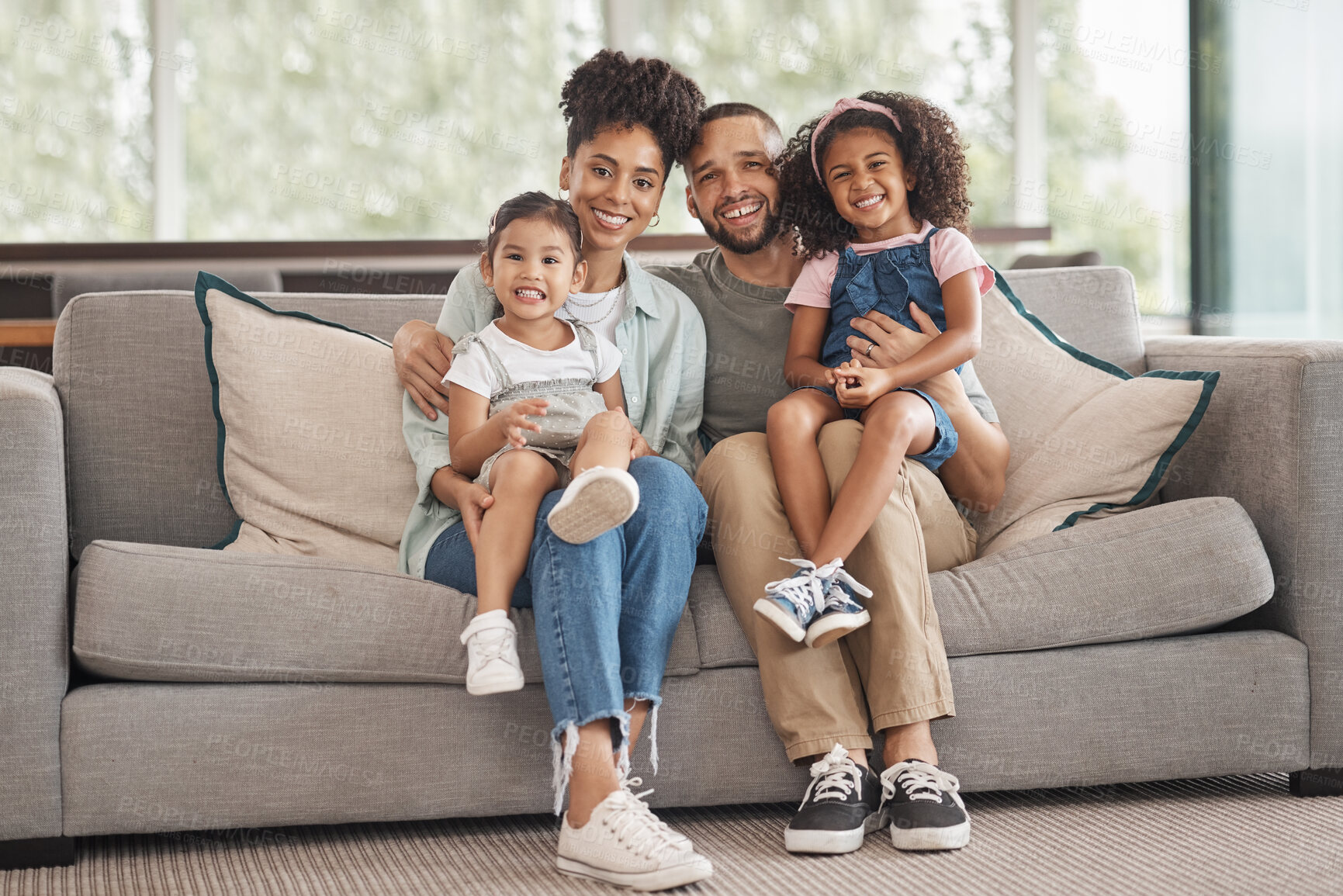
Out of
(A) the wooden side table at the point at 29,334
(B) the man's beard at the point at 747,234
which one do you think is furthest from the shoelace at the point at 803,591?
(A) the wooden side table at the point at 29,334

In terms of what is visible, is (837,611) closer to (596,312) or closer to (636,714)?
(636,714)

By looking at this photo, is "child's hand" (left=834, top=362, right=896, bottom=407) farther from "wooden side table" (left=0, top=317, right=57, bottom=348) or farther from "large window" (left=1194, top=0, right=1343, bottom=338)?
"large window" (left=1194, top=0, right=1343, bottom=338)

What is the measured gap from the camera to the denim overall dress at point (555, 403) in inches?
62.4

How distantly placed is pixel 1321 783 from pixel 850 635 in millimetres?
713

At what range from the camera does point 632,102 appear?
1836 millimetres

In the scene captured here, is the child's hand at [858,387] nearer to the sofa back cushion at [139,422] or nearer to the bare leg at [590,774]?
the bare leg at [590,774]

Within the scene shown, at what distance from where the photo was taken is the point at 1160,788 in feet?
5.49

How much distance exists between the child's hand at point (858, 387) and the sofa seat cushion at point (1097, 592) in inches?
10.7

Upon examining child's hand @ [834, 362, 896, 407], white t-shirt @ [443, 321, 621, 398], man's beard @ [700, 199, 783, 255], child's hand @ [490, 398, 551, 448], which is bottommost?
child's hand @ [490, 398, 551, 448]

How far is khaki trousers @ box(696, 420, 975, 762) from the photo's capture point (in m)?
1.48

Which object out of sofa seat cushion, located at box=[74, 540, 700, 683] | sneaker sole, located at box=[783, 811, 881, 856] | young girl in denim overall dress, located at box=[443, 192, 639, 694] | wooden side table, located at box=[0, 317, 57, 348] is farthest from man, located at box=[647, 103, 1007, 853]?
wooden side table, located at box=[0, 317, 57, 348]

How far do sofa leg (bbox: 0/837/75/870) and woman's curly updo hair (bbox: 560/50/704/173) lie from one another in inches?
48.1

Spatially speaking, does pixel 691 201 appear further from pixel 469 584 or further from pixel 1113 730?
pixel 1113 730

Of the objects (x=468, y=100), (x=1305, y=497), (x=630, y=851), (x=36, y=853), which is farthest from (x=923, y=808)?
(x=468, y=100)
